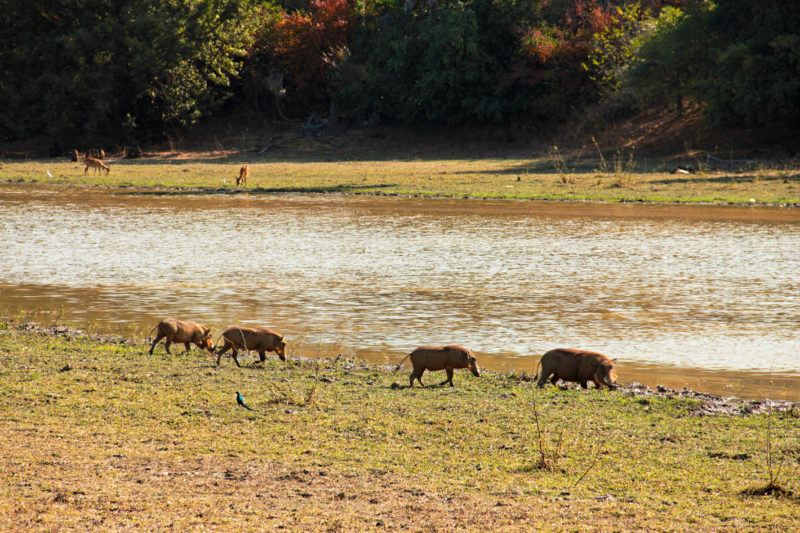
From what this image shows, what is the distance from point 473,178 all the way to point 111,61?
26745 millimetres

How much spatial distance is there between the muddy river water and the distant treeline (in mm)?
24893

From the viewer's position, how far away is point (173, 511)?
5.30m

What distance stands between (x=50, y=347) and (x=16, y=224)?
14470 millimetres

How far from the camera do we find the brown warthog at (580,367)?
8711mm

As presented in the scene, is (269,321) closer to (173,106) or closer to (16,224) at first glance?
(16,224)

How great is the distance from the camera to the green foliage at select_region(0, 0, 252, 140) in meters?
51.7

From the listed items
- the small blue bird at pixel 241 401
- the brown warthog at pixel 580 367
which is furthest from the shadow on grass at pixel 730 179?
the small blue bird at pixel 241 401

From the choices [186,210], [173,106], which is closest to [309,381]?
[186,210]

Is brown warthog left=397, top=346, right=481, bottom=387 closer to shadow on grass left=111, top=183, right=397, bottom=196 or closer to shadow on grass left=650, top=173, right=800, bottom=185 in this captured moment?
shadow on grass left=111, top=183, right=397, bottom=196

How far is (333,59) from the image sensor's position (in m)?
57.8

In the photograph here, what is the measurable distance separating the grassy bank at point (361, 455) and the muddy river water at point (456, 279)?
1864mm

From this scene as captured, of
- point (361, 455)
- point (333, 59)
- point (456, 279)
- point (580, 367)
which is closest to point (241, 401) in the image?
point (361, 455)

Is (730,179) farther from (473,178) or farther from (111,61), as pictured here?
(111,61)

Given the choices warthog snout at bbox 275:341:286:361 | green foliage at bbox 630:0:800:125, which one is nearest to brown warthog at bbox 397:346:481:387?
warthog snout at bbox 275:341:286:361
